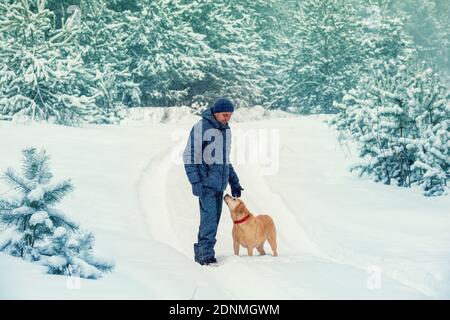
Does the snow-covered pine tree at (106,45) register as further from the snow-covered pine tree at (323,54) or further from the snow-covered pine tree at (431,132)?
the snow-covered pine tree at (431,132)

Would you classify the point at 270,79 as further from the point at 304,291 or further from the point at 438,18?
the point at 304,291

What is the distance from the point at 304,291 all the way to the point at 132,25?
23.8m

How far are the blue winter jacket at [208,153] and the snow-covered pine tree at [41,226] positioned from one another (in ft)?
4.65

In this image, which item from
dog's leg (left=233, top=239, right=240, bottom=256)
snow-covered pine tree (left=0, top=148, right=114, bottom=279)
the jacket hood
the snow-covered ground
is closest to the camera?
snow-covered pine tree (left=0, top=148, right=114, bottom=279)

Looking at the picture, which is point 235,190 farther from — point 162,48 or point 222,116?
point 162,48

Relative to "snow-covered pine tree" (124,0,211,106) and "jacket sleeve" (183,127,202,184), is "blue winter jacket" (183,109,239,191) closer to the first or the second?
"jacket sleeve" (183,127,202,184)

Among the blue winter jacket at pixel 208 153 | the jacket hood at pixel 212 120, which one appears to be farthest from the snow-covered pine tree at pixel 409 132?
the jacket hood at pixel 212 120

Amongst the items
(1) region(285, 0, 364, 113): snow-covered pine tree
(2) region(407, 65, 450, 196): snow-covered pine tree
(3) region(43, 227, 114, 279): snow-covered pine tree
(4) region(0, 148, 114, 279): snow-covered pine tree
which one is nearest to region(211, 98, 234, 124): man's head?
(4) region(0, 148, 114, 279): snow-covered pine tree

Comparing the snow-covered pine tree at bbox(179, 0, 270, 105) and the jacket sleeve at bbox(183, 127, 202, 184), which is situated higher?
the snow-covered pine tree at bbox(179, 0, 270, 105)

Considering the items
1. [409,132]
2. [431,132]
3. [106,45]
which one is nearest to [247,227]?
[431,132]

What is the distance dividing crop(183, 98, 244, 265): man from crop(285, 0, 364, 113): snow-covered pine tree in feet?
95.5

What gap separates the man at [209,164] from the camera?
5883 millimetres

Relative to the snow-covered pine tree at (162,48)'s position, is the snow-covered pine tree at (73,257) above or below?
below

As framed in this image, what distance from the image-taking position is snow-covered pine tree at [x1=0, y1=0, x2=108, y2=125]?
18266 millimetres
